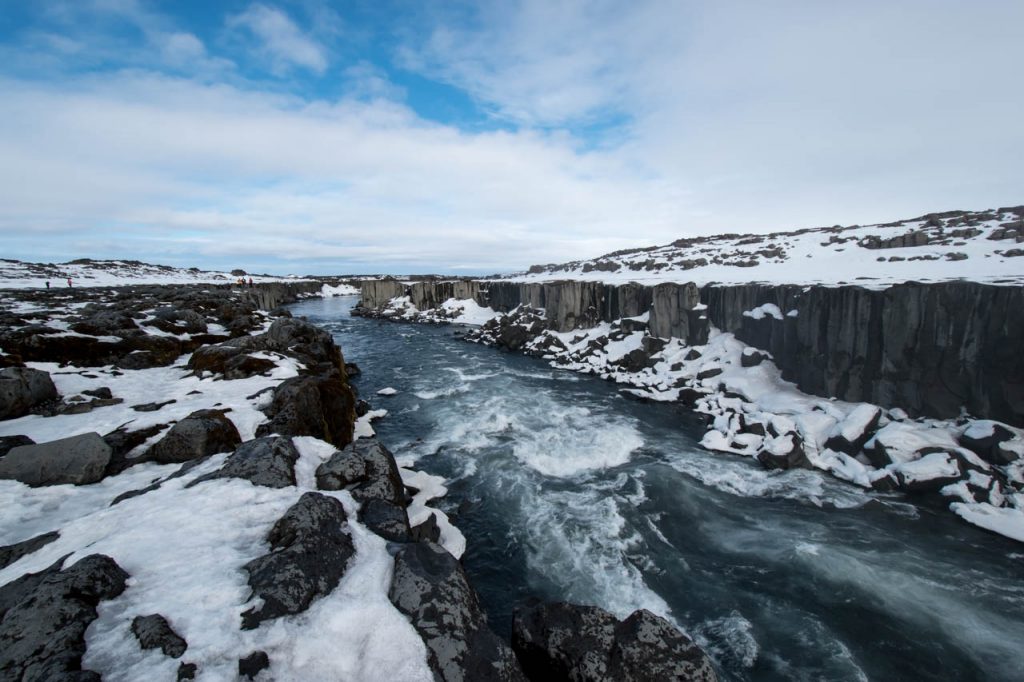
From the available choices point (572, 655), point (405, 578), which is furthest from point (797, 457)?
point (405, 578)

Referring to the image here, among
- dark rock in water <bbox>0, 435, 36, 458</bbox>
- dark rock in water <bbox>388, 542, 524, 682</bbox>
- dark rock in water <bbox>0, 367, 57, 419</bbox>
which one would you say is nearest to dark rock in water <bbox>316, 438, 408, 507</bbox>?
dark rock in water <bbox>388, 542, 524, 682</bbox>

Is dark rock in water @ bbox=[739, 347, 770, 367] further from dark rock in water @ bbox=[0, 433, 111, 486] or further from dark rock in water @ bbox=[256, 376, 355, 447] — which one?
dark rock in water @ bbox=[0, 433, 111, 486]

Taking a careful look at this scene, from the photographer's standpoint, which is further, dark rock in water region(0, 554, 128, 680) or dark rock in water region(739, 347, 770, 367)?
dark rock in water region(739, 347, 770, 367)

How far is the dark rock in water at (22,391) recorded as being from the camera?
37.9 ft

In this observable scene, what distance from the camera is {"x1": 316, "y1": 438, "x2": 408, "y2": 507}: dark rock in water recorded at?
9141 mm

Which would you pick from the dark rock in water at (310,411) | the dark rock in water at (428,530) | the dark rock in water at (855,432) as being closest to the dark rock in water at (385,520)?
the dark rock in water at (428,530)

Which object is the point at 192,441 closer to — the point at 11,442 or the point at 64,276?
the point at 11,442

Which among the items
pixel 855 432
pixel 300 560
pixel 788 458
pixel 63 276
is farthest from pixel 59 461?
pixel 63 276

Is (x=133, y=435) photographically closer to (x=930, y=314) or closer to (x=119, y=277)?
(x=930, y=314)

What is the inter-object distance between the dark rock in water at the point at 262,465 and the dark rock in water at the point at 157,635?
11.3 feet

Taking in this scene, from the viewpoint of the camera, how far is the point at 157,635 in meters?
4.91

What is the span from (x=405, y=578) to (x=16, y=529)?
7.45 m

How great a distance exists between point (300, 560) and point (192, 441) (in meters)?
6.45

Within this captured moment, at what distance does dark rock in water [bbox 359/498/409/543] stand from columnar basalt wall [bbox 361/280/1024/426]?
2128 cm
